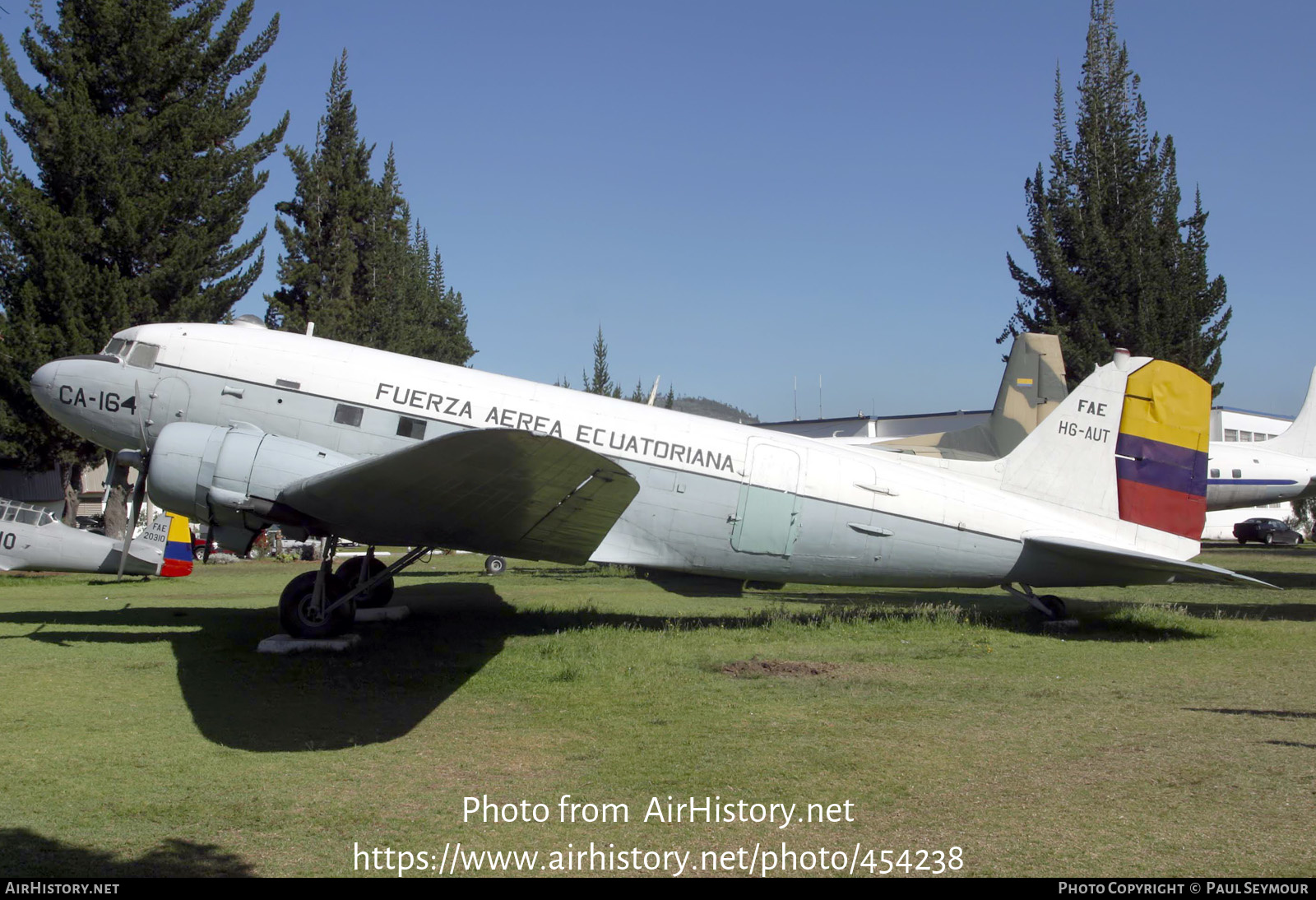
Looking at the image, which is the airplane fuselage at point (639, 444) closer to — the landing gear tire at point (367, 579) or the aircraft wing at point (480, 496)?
the aircraft wing at point (480, 496)

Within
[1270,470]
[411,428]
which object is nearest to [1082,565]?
[411,428]

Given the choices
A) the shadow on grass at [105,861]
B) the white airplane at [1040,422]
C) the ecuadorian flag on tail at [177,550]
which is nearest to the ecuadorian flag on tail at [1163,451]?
the white airplane at [1040,422]

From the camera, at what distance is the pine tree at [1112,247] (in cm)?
3155

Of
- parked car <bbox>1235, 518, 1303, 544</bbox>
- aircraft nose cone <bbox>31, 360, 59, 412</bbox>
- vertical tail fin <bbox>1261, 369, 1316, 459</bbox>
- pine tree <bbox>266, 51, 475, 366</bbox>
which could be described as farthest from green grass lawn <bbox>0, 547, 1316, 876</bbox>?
parked car <bbox>1235, 518, 1303, 544</bbox>

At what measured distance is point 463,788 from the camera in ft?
17.3

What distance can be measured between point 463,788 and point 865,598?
11.0 m

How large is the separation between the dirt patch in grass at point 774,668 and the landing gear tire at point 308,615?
4167 mm

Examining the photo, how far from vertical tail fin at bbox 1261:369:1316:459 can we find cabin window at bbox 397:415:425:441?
20.7m

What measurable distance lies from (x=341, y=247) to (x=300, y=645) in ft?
87.7

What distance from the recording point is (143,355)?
10109mm

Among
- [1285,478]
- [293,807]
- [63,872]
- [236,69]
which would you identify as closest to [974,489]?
[293,807]

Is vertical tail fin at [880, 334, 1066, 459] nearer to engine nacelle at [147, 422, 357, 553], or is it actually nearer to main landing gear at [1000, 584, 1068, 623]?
main landing gear at [1000, 584, 1068, 623]

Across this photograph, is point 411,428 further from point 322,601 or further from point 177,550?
point 177,550
